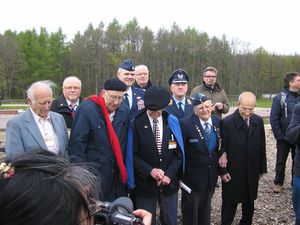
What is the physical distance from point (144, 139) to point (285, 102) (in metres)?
3.57

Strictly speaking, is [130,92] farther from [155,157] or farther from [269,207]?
[269,207]

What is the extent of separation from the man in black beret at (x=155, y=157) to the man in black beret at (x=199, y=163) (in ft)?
0.84

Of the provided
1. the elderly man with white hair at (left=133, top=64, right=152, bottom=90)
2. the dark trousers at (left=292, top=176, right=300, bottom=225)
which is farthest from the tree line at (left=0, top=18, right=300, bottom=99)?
the dark trousers at (left=292, top=176, right=300, bottom=225)

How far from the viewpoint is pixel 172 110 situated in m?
5.20

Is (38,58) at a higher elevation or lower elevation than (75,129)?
higher

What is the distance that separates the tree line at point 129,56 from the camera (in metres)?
44.8

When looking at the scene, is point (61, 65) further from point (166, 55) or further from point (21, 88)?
point (166, 55)

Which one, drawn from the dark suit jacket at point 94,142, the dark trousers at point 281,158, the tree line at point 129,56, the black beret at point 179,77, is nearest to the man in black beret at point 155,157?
the dark suit jacket at point 94,142

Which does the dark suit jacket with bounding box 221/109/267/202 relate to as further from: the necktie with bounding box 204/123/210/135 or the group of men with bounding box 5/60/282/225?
the necktie with bounding box 204/123/210/135

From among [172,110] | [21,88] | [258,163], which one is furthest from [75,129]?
[21,88]

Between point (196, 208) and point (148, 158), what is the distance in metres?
1.01

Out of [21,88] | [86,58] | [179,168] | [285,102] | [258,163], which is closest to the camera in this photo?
[179,168]

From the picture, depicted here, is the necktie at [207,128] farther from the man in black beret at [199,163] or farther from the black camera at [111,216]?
the black camera at [111,216]

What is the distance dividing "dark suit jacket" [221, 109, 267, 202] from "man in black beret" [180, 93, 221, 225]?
28 cm
